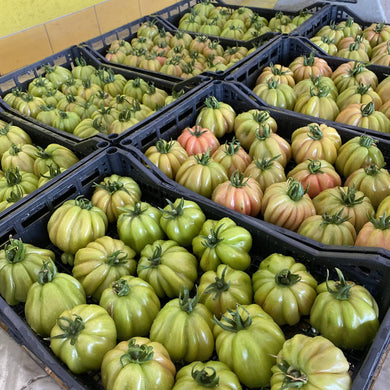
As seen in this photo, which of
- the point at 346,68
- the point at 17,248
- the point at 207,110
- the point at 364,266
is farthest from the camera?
the point at 346,68

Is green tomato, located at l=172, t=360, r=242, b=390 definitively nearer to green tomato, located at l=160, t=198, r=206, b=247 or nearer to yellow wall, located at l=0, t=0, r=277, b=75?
green tomato, located at l=160, t=198, r=206, b=247

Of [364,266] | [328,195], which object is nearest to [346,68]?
[328,195]

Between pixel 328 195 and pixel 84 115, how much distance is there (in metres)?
1.75

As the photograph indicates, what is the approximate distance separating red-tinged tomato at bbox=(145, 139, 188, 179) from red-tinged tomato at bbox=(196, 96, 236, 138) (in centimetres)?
32

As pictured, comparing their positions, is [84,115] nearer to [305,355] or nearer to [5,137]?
[5,137]

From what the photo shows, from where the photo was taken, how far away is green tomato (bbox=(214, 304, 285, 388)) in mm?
1107

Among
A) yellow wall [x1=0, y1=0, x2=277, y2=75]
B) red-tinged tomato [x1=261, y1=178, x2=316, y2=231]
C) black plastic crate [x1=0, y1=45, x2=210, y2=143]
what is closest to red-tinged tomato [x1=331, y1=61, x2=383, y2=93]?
black plastic crate [x1=0, y1=45, x2=210, y2=143]

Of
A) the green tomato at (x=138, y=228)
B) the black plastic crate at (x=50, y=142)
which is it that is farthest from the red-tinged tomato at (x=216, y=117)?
the green tomato at (x=138, y=228)

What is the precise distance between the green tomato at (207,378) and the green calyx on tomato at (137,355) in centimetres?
11

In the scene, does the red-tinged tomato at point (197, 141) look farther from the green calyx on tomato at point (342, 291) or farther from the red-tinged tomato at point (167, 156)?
the green calyx on tomato at point (342, 291)

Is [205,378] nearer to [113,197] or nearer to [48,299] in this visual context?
[48,299]

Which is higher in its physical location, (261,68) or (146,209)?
(261,68)

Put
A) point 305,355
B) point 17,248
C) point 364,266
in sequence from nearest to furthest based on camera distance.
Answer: point 305,355, point 364,266, point 17,248

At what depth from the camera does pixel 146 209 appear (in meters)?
1.65
